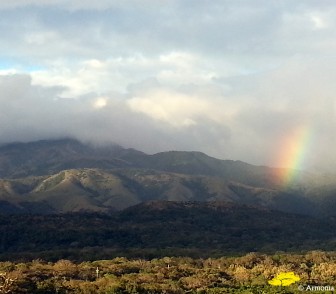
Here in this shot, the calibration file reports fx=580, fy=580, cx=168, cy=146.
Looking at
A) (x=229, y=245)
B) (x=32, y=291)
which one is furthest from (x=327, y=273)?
(x=229, y=245)

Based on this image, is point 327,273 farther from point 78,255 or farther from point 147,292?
point 78,255

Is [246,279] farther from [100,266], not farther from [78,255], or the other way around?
[78,255]

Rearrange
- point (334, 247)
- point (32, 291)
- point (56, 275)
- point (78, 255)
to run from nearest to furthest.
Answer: point (32, 291) → point (56, 275) → point (78, 255) → point (334, 247)

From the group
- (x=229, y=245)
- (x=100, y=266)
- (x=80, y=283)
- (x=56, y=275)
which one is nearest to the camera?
(x=80, y=283)

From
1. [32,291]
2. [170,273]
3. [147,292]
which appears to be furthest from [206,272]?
[32,291]

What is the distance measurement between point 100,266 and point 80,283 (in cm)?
2291

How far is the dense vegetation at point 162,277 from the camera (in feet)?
219

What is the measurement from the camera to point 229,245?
623 feet

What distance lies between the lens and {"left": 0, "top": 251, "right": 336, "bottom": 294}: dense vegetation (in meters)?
66.7

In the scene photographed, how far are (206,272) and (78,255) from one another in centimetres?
5270

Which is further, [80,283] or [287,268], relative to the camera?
[287,268]

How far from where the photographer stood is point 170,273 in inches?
3241

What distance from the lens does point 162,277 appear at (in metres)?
78.4

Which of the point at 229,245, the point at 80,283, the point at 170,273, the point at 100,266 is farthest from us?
the point at 229,245
